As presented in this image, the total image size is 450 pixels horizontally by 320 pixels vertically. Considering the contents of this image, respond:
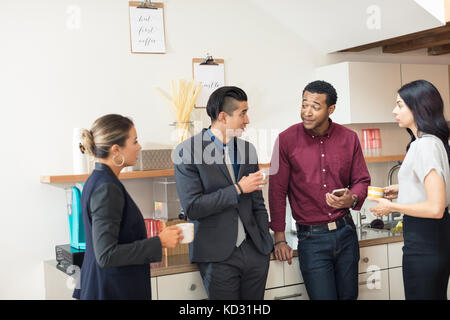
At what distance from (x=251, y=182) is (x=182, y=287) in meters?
0.65

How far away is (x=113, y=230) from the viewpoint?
5.90ft

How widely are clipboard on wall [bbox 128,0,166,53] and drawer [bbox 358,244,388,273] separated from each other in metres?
1.70

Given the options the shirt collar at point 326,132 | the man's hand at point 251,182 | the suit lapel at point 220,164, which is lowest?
the man's hand at point 251,182

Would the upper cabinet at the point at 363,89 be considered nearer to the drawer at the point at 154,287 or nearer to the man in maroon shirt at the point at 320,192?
the man in maroon shirt at the point at 320,192

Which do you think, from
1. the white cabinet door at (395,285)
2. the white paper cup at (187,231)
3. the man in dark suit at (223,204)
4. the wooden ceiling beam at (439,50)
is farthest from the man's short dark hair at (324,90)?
the wooden ceiling beam at (439,50)

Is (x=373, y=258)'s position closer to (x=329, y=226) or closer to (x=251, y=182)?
(x=329, y=226)

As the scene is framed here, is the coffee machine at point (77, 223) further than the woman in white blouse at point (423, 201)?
Yes

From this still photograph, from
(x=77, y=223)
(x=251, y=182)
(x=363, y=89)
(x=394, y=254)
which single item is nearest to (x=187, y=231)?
(x=251, y=182)

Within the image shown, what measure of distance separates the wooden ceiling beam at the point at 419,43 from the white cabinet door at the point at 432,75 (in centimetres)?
14

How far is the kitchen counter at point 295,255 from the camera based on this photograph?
8.44 feet

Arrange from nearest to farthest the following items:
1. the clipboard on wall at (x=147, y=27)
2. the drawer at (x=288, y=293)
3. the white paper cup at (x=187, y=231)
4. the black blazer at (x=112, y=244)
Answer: the black blazer at (x=112, y=244)
the white paper cup at (x=187, y=231)
the drawer at (x=288, y=293)
the clipboard on wall at (x=147, y=27)
